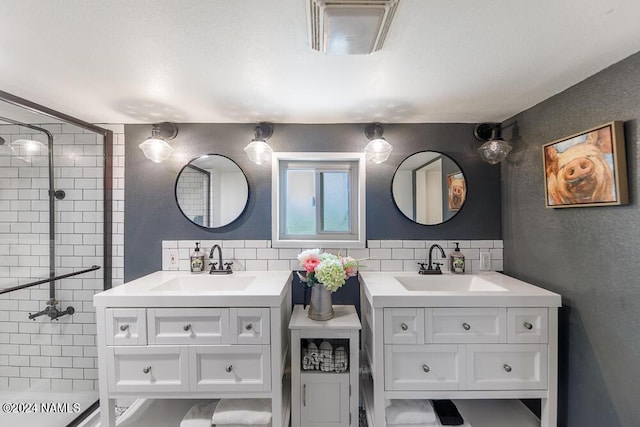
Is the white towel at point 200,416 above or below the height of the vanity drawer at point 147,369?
below

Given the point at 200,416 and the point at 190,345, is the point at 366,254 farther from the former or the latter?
the point at 200,416

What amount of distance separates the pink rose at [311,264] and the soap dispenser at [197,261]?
869 millimetres

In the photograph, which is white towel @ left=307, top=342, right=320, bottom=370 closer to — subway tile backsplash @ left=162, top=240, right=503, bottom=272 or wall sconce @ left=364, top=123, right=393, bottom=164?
subway tile backsplash @ left=162, top=240, right=503, bottom=272

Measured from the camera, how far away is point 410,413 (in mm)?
1548

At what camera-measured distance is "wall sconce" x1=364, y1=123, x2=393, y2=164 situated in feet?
6.37

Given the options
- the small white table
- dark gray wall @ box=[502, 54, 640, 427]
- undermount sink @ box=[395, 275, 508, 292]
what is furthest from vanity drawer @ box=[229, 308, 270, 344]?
dark gray wall @ box=[502, 54, 640, 427]

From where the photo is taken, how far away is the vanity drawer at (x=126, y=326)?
4.93ft

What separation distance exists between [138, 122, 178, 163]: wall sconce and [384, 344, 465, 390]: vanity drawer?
Result: 1999 mm

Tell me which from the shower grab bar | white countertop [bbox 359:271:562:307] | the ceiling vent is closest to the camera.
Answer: the ceiling vent

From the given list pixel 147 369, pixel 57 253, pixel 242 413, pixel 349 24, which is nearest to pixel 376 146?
pixel 349 24

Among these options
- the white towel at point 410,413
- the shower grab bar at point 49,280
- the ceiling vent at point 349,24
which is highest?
the ceiling vent at point 349,24

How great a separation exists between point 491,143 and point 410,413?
5.93ft

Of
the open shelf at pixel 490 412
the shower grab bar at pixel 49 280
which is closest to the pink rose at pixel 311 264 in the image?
the open shelf at pixel 490 412

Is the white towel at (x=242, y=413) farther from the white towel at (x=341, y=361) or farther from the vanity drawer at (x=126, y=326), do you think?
the vanity drawer at (x=126, y=326)
